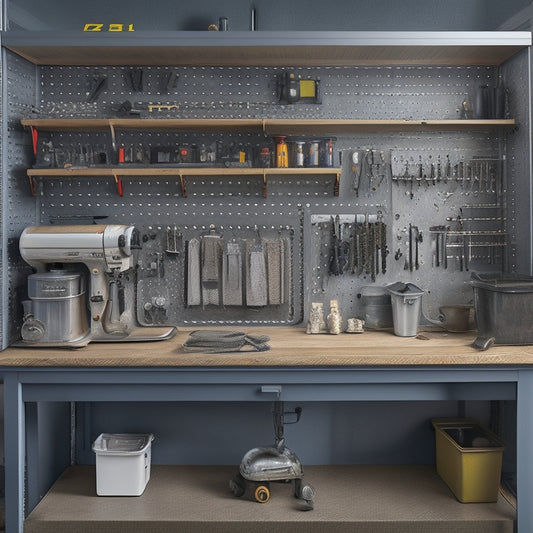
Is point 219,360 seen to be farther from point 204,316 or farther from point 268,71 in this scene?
point 268,71

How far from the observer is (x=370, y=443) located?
3.21 meters

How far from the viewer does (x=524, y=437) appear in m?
2.49

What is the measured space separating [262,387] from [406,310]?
920mm

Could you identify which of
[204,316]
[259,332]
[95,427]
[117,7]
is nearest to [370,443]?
[259,332]

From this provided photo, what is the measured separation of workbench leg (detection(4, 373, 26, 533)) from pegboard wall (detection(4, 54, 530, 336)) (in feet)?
2.82

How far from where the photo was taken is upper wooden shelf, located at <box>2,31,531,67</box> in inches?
111

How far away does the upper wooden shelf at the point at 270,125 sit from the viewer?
2926mm

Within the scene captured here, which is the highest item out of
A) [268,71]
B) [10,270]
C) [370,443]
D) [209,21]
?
[209,21]

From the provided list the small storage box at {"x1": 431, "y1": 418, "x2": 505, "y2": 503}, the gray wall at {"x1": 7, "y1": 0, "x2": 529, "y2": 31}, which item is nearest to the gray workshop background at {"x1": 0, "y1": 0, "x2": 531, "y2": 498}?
the gray wall at {"x1": 7, "y1": 0, "x2": 529, "y2": 31}

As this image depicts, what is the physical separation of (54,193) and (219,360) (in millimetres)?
1496

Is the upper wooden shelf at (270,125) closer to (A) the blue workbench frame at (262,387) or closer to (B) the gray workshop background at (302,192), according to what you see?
(B) the gray workshop background at (302,192)

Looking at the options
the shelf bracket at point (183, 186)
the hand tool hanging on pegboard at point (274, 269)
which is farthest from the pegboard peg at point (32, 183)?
the hand tool hanging on pegboard at point (274, 269)

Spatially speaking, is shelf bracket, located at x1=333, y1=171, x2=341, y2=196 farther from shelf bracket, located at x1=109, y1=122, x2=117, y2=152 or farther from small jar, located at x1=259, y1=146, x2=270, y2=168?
shelf bracket, located at x1=109, y1=122, x2=117, y2=152

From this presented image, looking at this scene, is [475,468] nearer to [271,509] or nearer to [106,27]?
[271,509]
